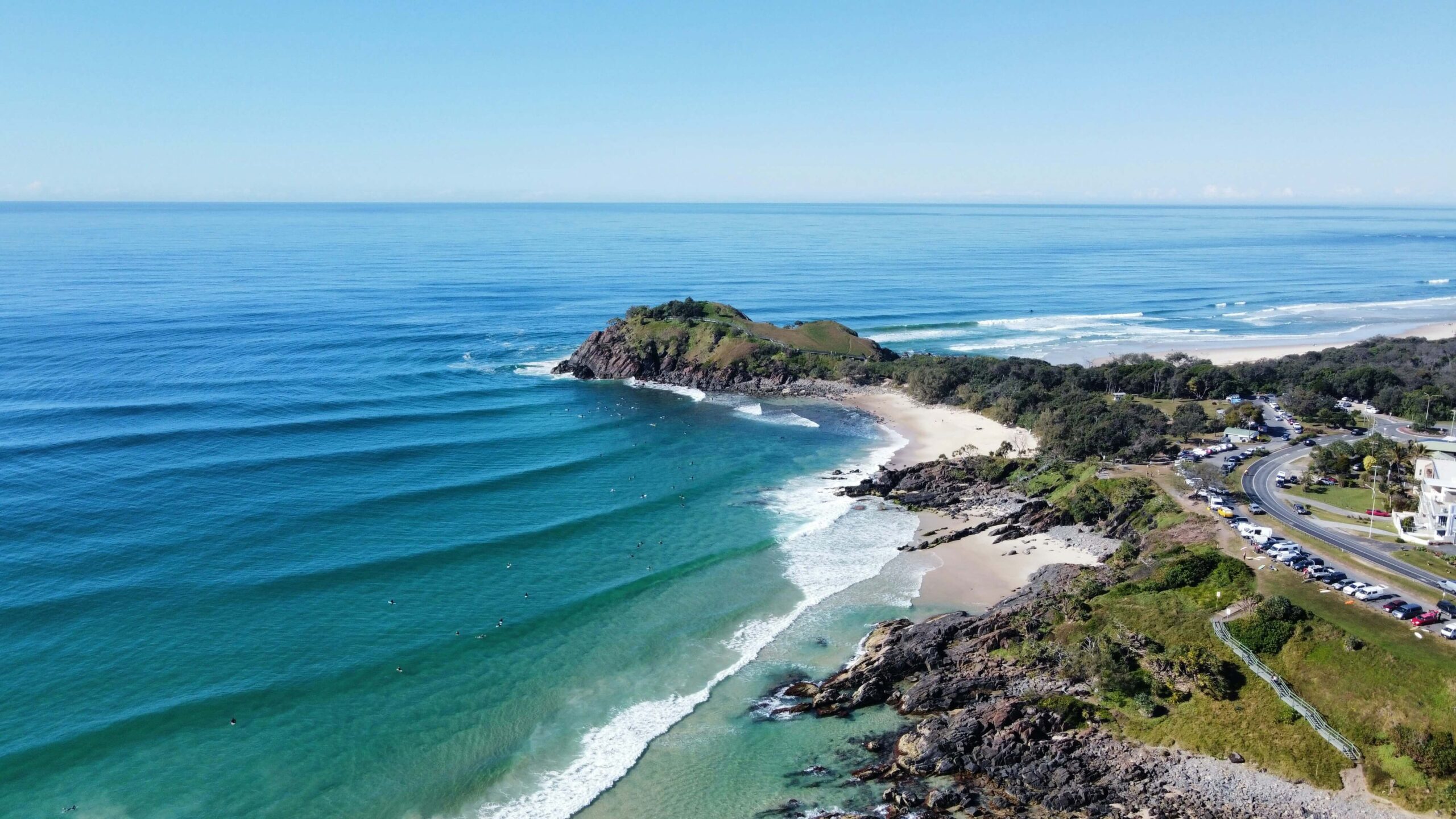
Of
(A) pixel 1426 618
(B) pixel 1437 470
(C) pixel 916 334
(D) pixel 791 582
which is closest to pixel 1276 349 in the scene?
(C) pixel 916 334

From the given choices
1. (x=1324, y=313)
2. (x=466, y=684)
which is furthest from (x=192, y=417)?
(x=1324, y=313)

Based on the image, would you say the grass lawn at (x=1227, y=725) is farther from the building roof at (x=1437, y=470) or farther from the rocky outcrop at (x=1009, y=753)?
the building roof at (x=1437, y=470)

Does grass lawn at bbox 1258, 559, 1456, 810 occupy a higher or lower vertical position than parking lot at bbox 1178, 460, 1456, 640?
lower

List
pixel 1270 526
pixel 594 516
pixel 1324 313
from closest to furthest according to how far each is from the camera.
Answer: pixel 1270 526
pixel 594 516
pixel 1324 313

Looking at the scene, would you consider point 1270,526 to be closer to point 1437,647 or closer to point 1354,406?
point 1437,647

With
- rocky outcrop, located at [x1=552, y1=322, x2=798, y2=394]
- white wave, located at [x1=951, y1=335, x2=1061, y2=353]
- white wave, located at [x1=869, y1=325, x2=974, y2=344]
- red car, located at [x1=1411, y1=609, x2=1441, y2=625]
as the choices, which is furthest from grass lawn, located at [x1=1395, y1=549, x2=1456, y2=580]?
white wave, located at [x1=869, y1=325, x2=974, y2=344]

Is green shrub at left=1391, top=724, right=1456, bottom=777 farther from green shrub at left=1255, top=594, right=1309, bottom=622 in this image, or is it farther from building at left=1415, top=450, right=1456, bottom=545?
building at left=1415, top=450, right=1456, bottom=545

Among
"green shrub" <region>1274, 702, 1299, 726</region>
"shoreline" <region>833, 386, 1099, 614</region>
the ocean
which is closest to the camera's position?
"green shrub" <region>1274, 702, 1299, 726</region>
